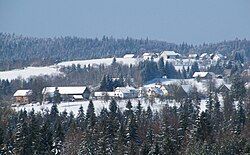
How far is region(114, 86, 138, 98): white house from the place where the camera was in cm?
11488

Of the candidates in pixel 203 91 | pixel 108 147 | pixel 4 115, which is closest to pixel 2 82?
pixel 203 91

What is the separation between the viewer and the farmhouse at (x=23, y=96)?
371ft

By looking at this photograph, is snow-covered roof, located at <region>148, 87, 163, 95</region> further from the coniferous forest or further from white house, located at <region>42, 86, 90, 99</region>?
the coniferous forest

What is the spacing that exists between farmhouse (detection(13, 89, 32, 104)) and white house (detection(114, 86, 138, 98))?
16390mm

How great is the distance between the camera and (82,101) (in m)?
111

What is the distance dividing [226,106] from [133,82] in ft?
187

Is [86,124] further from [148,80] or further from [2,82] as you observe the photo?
[148,80]

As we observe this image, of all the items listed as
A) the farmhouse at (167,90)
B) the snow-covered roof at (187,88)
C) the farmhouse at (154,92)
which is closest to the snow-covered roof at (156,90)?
the farmhouse at (154,92)

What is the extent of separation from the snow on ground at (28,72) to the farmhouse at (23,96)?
3354 centimetres

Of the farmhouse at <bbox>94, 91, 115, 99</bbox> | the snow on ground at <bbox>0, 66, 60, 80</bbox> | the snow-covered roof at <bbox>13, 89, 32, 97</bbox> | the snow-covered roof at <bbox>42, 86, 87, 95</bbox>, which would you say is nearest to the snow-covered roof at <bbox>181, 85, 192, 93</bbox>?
the farmhouse at <bbox>94, 91, 115, 99</bbox>

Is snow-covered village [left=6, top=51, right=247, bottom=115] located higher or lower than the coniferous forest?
lower

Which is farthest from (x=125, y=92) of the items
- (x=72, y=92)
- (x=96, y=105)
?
(x=96, y=105)

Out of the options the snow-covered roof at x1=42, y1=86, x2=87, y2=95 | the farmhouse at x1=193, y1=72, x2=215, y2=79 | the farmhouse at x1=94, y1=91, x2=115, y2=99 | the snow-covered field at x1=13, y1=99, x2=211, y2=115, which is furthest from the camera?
the farmhouse at x1=193, y1=72, x2=215, y2=79

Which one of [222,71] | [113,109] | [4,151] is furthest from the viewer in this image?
[222,71]
